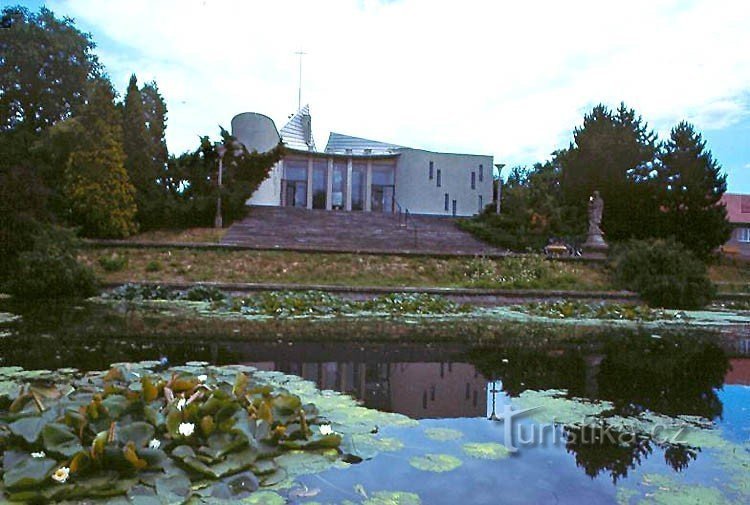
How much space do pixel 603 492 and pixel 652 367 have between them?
11.6 ft

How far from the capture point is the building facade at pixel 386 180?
35.9m

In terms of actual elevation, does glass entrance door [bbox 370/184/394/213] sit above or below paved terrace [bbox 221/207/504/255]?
above

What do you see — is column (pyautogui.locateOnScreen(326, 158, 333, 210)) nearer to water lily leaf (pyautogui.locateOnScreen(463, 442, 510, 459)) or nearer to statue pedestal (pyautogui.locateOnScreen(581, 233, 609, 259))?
statue pedestal (pyautogui.locateOnScreen(581, 233, 609, 259))

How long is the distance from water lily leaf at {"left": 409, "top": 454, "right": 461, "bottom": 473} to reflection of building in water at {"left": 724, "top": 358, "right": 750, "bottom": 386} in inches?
142

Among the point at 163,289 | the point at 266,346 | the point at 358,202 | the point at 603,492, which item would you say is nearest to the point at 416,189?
the point at 358,202

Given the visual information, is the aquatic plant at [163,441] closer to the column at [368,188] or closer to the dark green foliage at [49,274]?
the dark green foliage at [49,274]

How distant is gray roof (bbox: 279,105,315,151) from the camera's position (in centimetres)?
3858

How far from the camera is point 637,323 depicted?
31.9 ft

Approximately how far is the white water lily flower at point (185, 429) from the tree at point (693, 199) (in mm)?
26250

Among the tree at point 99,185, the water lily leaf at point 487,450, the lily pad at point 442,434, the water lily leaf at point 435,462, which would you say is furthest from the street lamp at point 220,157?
the water lily leaf at point 435,462

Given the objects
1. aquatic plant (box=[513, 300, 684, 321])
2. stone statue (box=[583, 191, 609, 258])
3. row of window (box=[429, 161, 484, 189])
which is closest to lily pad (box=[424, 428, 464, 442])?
aquatic plant (box=[513, 300, 684, 321])

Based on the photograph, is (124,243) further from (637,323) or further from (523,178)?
(523,178)

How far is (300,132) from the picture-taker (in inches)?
1639

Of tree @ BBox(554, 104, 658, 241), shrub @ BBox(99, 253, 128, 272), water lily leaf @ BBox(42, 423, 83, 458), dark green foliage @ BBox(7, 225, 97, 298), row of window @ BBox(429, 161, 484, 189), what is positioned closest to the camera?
water lily leaf @ BBox(42, 423, 83, 458)
